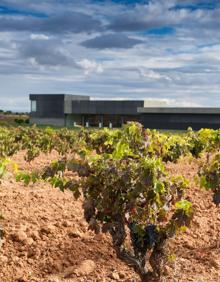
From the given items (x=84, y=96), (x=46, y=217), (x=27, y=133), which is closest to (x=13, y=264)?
(x=46, y=217)

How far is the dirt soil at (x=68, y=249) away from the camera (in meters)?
7.46

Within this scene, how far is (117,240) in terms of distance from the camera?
20.3ft

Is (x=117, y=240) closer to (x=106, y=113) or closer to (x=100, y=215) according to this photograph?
(x=100, y=215)

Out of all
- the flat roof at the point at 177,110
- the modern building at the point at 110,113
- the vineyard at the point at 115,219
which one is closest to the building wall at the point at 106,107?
the modern building at the point at 110,113

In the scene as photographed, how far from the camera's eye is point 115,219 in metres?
6.12

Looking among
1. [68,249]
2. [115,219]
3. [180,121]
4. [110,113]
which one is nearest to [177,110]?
[180,121]

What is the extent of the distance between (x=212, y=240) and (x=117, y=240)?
12.0 feet

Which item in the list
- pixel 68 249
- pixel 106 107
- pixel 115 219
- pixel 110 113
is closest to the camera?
pixel 115 219

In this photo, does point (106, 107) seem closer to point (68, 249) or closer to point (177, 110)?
point (177, 110)

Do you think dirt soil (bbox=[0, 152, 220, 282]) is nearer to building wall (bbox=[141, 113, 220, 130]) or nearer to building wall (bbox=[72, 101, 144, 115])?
building wall (bbox=[141, 113, 220, 130])

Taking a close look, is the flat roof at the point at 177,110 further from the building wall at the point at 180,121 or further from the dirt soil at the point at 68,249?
the dirt soil at the point at 68,249

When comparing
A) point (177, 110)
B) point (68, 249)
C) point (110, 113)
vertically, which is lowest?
point (68, 249)

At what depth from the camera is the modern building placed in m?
65.3

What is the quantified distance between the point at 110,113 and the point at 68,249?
6677 centimetres
